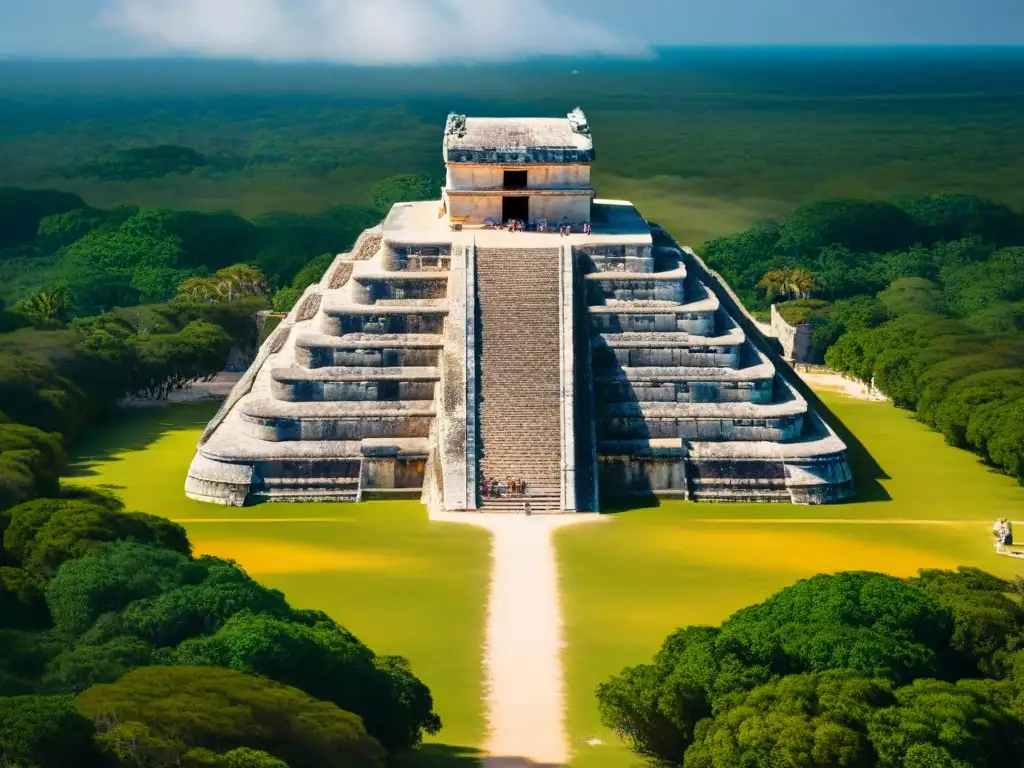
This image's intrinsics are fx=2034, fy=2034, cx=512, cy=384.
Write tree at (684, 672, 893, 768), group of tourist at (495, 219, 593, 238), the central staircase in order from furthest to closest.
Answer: group of tourist at (495, 219, 593, 238), the central staircase, tree at (684, 672, 893, 768)

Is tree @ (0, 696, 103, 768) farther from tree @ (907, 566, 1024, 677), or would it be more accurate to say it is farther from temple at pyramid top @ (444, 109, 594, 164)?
temple at pyramid top @ (444, 109, 594, 164)

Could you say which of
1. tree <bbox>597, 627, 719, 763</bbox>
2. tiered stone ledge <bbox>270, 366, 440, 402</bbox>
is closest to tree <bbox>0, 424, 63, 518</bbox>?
tiered stone ledge <bbox>270, 366, 440, 402</bbox>

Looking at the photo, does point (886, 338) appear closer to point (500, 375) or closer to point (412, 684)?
point (500, 375)

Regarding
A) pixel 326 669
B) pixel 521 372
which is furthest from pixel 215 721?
pixel 521 372

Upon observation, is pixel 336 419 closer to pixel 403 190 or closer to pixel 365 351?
pixel 365 351

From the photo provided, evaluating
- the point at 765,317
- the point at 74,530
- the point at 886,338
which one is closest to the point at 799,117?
the point at 765,317

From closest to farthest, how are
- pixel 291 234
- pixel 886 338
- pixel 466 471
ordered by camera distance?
pixel 466 471
pixel 886 338
pixel 291 234

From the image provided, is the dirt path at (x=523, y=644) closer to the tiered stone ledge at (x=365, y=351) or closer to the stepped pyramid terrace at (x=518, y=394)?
the stepped pyramid terrace at (x=518, y=394)
